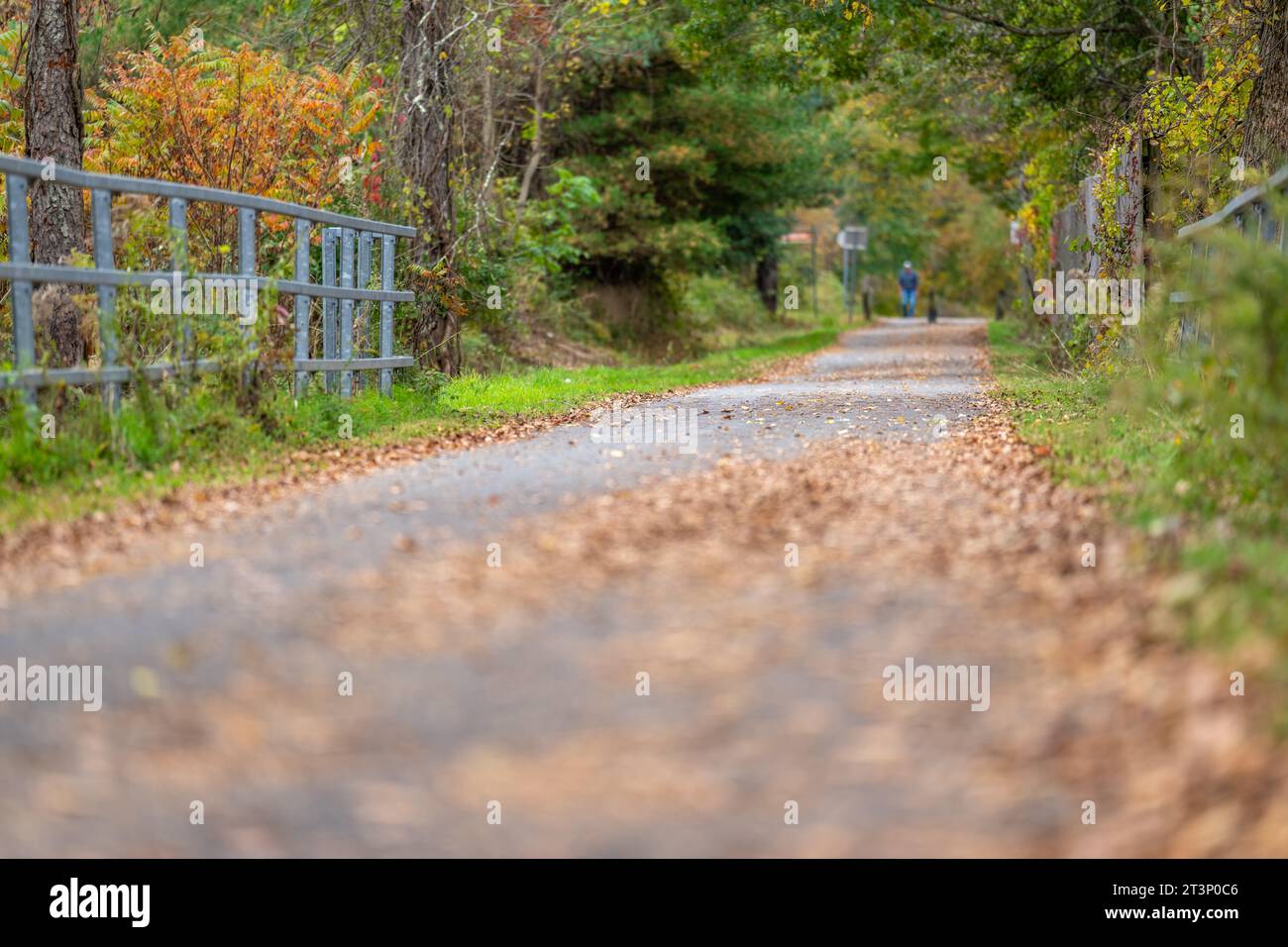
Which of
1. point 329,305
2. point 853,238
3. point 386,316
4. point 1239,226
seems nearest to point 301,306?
point 329,305

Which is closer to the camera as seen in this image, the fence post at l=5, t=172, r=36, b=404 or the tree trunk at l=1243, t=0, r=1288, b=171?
the fence post at l=5, t=172, r=36, b=404

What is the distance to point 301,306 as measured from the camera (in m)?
10.8

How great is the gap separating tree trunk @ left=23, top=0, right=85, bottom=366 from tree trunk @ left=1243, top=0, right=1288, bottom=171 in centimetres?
932

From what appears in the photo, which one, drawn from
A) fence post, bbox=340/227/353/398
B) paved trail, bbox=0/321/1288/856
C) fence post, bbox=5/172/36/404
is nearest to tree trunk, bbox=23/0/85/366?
fence post, bbox=340/227/353/398

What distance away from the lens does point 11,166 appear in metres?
7.96

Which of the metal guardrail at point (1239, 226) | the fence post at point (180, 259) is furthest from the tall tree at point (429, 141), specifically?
the metal guardrail at point (1239, 226)

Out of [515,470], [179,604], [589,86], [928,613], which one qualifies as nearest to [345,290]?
[515,470]

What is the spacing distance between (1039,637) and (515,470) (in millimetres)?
4299

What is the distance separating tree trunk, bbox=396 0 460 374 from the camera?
14336mm

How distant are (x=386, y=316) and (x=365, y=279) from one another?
388 mm

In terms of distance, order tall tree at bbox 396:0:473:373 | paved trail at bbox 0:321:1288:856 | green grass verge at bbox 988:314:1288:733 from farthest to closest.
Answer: tall tree at bbox 396:0:473:373
green grass verge at bbox 988:314:1288:733
paved trail at bbox 0:321:1288:856

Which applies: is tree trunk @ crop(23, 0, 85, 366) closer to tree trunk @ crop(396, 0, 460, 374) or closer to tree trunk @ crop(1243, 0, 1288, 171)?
tree trunk @ crop(396, 0, 460, 374)

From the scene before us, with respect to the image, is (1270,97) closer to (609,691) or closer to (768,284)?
(609,691)
